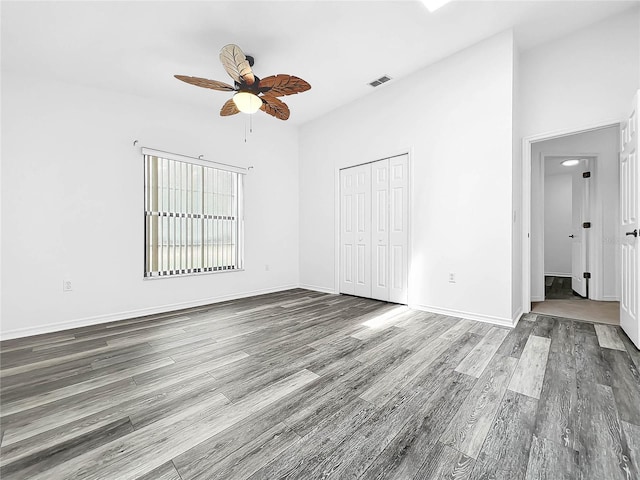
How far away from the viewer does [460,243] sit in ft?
10.9

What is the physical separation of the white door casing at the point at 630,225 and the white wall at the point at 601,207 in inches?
50.5

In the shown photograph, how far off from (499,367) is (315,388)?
139 centimetres

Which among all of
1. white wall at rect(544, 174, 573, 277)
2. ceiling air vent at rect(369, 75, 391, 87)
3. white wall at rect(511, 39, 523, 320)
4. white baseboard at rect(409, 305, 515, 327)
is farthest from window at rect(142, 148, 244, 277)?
white wall at rect(544, 174, 573, 277)

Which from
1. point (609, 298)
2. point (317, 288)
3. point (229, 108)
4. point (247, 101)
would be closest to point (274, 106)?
point (247, 101)

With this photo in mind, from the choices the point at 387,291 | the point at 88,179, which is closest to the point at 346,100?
the point at 387,291

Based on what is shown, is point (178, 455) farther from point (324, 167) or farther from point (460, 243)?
point (324, 167)

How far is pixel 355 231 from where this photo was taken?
178 inches

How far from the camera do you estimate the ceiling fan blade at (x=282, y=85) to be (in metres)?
2.51

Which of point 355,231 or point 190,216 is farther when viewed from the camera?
point 355,231

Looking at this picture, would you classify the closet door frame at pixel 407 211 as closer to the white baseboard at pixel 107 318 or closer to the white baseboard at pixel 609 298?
the white baseboard at pixel 107 318

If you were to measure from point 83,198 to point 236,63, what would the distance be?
2.56 metres

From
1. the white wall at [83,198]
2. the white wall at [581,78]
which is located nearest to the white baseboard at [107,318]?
the white wall at [83,198]

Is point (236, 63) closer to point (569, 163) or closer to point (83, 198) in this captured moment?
point (83, 198)

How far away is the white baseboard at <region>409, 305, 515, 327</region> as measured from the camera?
2.97 m
